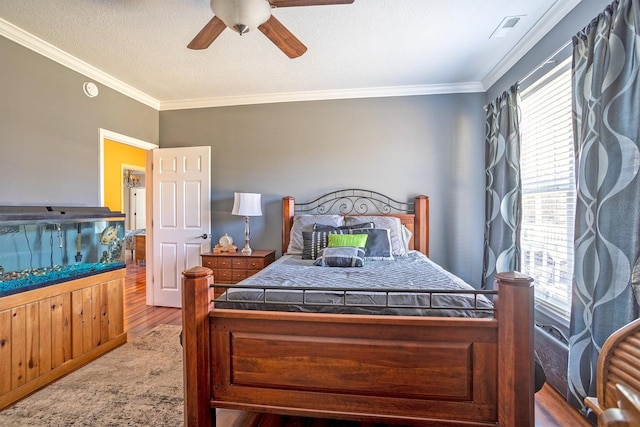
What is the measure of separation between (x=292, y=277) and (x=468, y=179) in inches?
100

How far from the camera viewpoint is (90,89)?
290 centimetres

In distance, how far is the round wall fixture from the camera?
288 centimetres

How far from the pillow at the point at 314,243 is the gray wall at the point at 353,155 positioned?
35.5 inches

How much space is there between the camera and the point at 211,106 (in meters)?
3.82

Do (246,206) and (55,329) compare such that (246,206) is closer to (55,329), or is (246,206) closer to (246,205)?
(246,205)

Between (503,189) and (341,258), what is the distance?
1.66m

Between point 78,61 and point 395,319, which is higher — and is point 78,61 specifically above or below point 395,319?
above

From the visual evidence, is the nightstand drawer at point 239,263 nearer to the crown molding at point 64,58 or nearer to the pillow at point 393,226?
the pillow at point 393,226

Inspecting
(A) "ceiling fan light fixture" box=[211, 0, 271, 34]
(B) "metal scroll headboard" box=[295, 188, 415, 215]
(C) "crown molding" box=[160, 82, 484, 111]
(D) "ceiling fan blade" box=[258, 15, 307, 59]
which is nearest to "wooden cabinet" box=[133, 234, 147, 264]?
(C) "crown molding" box=[160, 82, 484, 111]

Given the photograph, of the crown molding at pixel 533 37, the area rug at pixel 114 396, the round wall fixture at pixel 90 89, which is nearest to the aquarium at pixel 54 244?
the area rug at pixel 114 396

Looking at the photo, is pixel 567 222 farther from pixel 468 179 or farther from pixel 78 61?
pixel 78 61

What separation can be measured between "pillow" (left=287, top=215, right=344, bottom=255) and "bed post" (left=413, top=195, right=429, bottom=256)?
883 mm

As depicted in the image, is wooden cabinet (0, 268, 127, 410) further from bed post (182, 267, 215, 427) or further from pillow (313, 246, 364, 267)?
pillow (313, 246, 364, 267)

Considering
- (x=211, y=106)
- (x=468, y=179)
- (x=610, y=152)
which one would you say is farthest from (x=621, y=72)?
(x=211, y=106)
